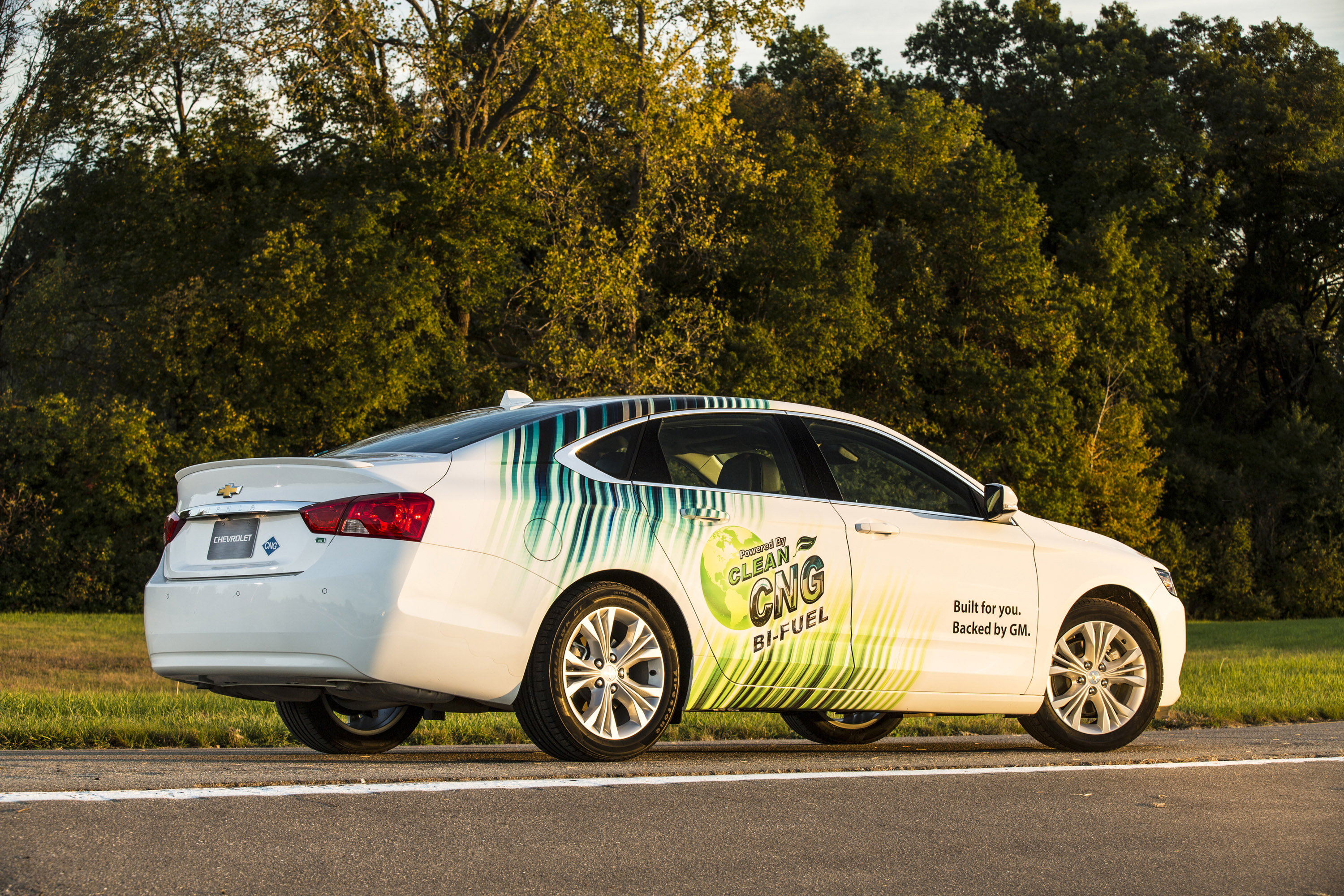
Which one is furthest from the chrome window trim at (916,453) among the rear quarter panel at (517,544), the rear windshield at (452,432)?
the rear windshield at (452,432)

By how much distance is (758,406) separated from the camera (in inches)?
288

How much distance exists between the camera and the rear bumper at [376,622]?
19.0ft

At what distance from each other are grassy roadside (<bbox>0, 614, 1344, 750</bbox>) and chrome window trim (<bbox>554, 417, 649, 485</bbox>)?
2630mm

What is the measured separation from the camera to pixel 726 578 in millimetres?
6738

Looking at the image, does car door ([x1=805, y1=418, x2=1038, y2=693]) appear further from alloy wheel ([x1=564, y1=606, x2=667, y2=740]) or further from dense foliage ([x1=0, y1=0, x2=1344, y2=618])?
dense foliage ([x1=0, y1=0, x2=1344, y2=618])

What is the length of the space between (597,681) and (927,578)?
196 centimetres

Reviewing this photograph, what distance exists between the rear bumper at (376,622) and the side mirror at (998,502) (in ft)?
8.73

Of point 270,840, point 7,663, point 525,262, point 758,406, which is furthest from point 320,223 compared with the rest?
point 270,840

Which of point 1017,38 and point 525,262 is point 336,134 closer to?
point 525,262

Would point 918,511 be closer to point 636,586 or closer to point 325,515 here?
point 636,586

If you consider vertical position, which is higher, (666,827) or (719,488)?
(719,488)

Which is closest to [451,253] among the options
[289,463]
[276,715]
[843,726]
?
[276,715]

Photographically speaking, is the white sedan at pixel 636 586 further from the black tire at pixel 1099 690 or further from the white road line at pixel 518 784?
the white road line at pixel 518 784

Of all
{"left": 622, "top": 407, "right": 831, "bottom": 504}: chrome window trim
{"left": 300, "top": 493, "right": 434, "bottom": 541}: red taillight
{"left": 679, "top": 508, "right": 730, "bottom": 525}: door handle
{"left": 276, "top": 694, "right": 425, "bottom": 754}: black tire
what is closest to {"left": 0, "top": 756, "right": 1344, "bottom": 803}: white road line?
{"left": 300, "top": 493, "right": 434, "bottom": 541}: red taillight
